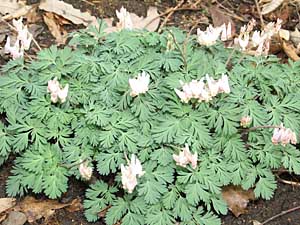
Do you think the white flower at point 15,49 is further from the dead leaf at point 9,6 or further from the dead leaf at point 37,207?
the dead leaf at point 9,6

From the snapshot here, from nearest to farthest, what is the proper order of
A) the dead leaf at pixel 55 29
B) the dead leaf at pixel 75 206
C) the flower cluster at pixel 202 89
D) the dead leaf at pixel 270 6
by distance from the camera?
the flower cluster at pixel 202 89
the dead leaf at pixel 75 206
the dead leaf at pixel 55 29
the dead leaf at pixel 270 6

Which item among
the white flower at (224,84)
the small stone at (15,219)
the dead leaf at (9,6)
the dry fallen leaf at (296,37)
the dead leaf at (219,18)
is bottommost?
the small stone at (15,219)

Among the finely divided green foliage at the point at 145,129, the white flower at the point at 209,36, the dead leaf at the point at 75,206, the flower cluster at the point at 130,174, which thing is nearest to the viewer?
the flower cluster at the point at 130,174

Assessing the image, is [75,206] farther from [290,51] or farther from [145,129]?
[290,51]

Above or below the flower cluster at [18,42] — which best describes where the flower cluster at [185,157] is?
below

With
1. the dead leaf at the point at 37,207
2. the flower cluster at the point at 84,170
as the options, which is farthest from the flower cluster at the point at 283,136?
the dead leaf at the point at 37,207

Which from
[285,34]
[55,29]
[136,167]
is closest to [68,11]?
[55,29]

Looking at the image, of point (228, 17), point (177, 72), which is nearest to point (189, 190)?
point (177, 72)

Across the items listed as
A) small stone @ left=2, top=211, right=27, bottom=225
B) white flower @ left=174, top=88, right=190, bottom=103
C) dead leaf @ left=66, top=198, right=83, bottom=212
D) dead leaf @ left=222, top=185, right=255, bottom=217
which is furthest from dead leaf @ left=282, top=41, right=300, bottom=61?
small stone @ left=2, top=211, right=27, bottom=225

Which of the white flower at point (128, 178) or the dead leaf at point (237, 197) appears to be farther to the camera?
the dead leaf at point (237, 197)
